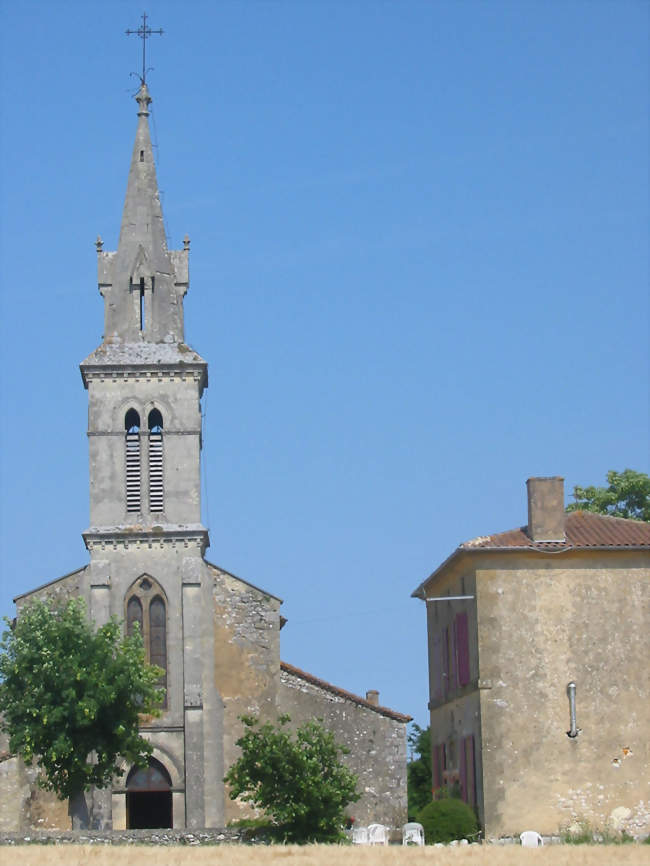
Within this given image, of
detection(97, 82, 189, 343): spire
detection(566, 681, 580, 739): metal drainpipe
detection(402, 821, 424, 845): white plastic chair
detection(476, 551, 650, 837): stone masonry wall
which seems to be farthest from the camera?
detection(97, 82, 189, 343): spire

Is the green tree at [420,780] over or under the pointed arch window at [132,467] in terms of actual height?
under

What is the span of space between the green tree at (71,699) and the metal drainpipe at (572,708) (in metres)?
11.1

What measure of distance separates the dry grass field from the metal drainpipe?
17.2 feet

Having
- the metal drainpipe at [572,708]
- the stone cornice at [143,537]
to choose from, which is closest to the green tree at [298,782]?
the metal drainpipe at [572,708]

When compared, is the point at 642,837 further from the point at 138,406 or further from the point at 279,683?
the point at 138,406

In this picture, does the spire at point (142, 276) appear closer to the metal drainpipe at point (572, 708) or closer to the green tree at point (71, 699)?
the green tree at point (71, 699)

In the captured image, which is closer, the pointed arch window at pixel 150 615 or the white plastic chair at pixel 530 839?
the white plastic chair at pixel 530 839

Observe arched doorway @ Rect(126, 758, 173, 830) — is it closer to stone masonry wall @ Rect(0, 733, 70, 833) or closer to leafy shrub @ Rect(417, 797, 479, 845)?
stone masonry wall @ Rect(0, 733, 70, 833)

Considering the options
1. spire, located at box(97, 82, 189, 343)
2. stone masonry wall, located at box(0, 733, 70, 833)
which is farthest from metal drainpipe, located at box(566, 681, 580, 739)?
spire, located at box(97, 82, 189, 343)

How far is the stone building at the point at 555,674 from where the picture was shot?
3762cm

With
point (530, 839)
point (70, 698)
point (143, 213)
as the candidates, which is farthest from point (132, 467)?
point (530, 839)

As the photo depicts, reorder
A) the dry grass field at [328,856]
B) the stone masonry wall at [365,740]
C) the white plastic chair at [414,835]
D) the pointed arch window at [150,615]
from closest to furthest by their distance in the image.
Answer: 1. the dry grass field at [328,856]
2. the white plastic chair at [414,835]
3. the stone masonry wall at [365,740]
4. the pointed arch window at [150,615]

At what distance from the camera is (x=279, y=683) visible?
52156 millimetres

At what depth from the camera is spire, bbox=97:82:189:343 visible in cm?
5416
